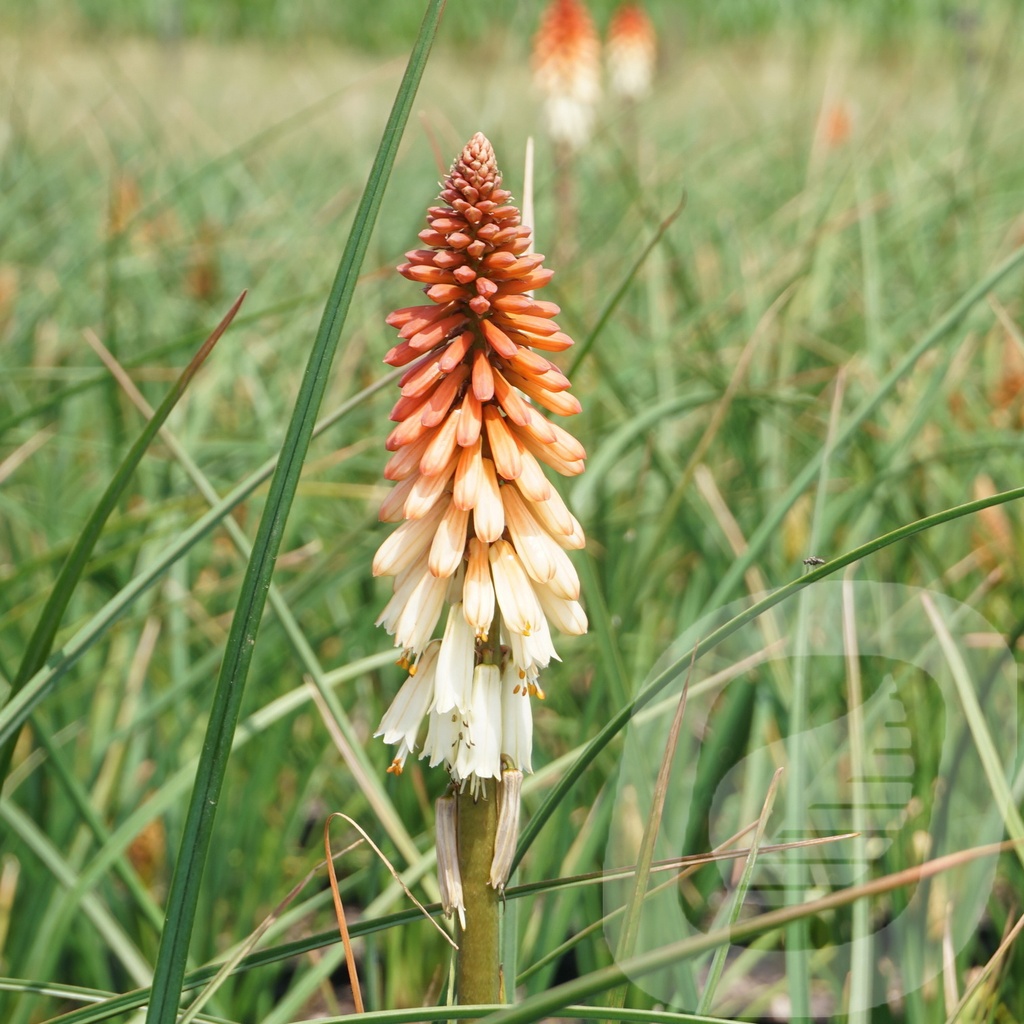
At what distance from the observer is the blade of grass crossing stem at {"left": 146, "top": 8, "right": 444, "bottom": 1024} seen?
1.07m

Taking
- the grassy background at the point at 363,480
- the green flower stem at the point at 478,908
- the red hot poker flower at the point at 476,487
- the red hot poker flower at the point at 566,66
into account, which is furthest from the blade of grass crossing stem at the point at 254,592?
the red hot poker flower at the point at 566,66

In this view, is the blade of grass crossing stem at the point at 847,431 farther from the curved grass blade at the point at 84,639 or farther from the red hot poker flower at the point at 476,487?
the curved grass blade at the point at 84,639

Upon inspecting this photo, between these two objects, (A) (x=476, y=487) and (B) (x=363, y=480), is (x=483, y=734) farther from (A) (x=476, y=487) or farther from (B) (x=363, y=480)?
(B) (x=363, y=480)

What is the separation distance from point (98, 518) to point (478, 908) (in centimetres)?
61

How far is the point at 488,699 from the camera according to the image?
1.29m

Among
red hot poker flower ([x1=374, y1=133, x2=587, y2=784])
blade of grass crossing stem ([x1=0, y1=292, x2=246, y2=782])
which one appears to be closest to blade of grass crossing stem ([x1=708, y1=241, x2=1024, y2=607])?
red hot poker flower ([x1=374, y1=133, x2=587, y2=784])

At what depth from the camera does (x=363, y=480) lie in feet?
13.0

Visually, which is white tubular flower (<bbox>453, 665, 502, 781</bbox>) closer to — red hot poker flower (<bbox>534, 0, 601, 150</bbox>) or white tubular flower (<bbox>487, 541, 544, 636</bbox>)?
white tubular flower (<bbox>487, 541, 544, 636</bbox>)

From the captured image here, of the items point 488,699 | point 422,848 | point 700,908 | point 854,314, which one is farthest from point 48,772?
point 854,314

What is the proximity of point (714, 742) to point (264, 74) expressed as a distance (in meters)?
17.8

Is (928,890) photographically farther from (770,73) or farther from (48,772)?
(770,73)

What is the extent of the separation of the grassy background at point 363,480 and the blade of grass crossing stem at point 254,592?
0.53 metres

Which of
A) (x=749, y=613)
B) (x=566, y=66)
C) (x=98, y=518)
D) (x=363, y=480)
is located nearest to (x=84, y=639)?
(x=98, y=518)

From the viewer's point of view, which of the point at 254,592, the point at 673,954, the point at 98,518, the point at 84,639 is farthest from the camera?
the point at 84,639
